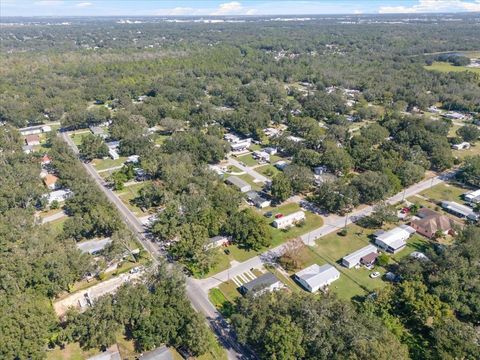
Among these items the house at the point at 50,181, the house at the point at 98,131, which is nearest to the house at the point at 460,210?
the house at the point at 50,181

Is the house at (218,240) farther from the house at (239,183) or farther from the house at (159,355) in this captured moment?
the house at (159,355)

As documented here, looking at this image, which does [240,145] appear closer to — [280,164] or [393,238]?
[280,164]

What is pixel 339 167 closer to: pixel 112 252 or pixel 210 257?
pixel 210 257

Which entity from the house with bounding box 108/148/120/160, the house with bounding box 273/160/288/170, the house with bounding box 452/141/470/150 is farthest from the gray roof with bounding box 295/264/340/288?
the house with bounding box 452/141/470/150

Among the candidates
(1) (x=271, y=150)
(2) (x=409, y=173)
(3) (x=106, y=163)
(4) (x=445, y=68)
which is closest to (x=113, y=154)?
(3) (x=106, y=163)

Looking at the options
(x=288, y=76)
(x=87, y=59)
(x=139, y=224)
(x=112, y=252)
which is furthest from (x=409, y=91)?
(x=87, y=59)

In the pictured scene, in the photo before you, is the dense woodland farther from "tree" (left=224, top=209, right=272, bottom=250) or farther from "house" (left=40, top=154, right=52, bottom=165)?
"house" (left=40, top=154, right=52, bottom=165)
